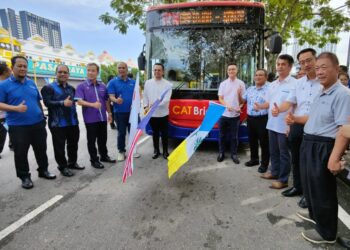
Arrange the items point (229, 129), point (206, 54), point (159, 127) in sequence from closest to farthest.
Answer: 1. point (229, 129)
2. point (206, 54)
3. point (159, 127)

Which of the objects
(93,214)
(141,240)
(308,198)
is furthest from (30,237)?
(308,198)

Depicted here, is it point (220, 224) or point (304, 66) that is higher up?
point (304, 66)

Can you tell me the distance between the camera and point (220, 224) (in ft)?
8.76

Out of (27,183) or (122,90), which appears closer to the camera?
(27,183)

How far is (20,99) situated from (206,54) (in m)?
3.44

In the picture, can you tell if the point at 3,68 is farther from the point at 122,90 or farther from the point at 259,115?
the point at 259,115

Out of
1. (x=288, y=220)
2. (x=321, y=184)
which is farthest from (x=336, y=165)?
(x=288, y=220)

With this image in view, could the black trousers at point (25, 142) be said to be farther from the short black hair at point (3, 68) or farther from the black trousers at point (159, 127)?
the black trousers at point (159, 127)

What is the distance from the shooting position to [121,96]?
4789 millimetres

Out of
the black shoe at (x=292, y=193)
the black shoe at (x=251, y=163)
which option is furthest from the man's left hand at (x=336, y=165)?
the black shoe at (x=251, y=163)

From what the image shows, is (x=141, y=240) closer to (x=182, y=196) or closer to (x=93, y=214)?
(x=93, y=214)

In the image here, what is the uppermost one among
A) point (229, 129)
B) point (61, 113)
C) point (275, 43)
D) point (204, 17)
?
point (204, 17)

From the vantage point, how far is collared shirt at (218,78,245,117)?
4.51 m

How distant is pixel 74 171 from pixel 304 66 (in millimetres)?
4052
